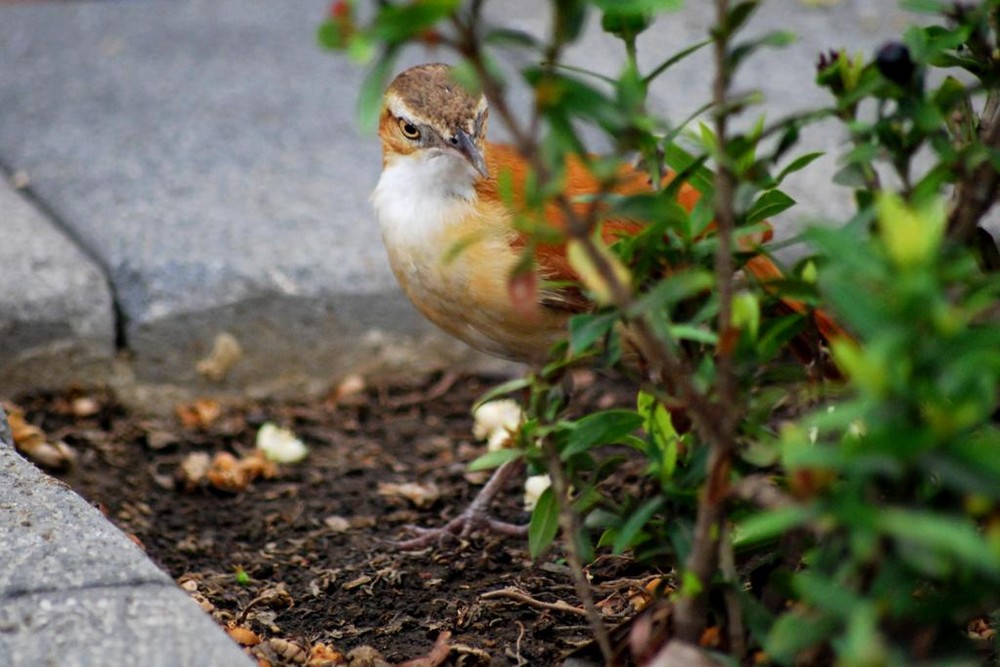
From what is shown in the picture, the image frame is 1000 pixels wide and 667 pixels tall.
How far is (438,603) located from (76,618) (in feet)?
3.87

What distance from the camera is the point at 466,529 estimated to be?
4184 millimetres

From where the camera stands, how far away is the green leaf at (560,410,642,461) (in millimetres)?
2654

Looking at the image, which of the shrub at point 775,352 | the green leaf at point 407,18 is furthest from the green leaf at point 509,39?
the green leaf at point 407,18

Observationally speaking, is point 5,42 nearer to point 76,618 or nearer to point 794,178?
point 794,178

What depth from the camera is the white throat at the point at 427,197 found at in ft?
13.9

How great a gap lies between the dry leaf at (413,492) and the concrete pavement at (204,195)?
83 centimetres

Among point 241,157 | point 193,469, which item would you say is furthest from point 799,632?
point 241,157

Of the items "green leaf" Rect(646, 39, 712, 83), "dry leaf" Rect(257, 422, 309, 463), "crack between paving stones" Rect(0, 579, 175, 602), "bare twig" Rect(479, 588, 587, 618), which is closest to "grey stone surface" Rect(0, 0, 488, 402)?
Answer: "dry leaf" Rect(257, 422, 309, 463)

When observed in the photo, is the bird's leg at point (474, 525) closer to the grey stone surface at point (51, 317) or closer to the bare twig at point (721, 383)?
the grey stone surface at point (51, 317)

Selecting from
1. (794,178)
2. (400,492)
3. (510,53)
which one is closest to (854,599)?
(400,492)

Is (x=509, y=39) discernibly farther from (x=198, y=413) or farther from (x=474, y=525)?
(x=198, y=413)

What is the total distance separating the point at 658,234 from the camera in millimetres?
2660

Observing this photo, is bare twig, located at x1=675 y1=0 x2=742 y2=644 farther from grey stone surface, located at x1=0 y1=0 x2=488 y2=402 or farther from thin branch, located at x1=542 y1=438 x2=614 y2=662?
grey stone surface, located at x1=0 y1=0 x2=488 y2=402

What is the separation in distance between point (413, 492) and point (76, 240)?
179 centimetres
